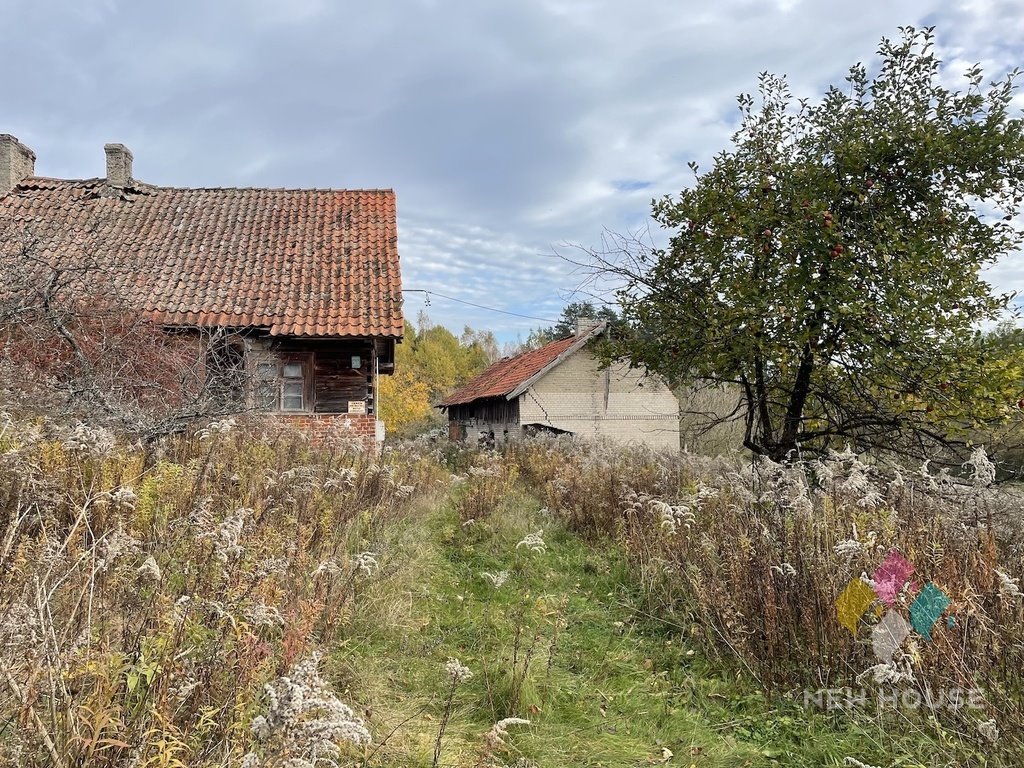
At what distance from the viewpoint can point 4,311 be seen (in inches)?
214

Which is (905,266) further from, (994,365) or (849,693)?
(849,693)

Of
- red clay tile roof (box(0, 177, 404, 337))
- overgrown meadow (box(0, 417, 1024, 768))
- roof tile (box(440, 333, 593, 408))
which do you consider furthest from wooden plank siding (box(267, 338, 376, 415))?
roof tile (box(440, 333, 593, 408))

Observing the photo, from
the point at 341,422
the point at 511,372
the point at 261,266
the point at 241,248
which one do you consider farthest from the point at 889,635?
the point at 511,372

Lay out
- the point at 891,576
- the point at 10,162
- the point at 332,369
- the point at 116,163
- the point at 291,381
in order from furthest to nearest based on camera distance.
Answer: the point at 116,163 < the point at 10,162 < the point at 332,369 < the point at 291,381 < the point at 891,576

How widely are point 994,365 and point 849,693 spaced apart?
14.8 feet

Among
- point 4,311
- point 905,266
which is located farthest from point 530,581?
point 4,311

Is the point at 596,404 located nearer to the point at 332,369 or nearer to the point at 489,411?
the point at 489,411

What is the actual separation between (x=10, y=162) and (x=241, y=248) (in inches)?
254

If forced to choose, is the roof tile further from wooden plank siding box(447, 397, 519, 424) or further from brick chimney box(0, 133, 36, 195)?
brick chimney box(0, 133, 36, 195)

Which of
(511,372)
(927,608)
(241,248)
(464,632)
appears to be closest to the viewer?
(927,608)

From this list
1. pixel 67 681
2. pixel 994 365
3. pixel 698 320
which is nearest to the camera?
pixel 67 681

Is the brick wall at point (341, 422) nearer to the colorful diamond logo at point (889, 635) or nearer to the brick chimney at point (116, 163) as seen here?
the brick chimney at point (116, 163)

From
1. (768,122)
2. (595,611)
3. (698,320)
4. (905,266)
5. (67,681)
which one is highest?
(768,122)

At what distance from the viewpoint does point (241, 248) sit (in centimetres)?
Answer: 1421
